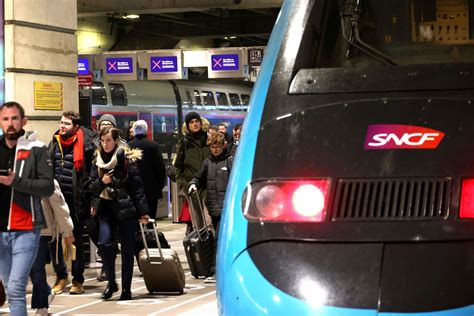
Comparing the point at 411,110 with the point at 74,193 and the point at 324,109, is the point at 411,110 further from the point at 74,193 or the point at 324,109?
the point at 74,193

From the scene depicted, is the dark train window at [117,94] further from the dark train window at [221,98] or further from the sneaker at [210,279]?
the sneaker at [210,279]

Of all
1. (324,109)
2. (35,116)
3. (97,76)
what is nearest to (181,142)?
(35,116)

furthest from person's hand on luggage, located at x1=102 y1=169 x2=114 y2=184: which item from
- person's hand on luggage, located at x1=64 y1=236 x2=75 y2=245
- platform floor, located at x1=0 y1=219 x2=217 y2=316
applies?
person's hand on luggage, located at x1=64 y1=236 x2=75 y2=245

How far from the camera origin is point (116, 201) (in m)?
9.89

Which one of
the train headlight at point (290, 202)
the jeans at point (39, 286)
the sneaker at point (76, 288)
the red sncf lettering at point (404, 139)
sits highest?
the red sncf lettering at point (404, 139)

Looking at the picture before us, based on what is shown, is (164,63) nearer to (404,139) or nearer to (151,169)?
(151,169)

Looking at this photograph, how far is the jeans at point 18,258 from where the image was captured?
Result: 6.95m

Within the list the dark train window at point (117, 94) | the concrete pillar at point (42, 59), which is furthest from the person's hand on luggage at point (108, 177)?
the dark train window at point (117, 94)

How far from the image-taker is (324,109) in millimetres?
3855

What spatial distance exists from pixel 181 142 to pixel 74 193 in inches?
89.5

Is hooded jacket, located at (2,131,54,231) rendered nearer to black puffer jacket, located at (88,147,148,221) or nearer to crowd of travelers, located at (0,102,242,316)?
crowd of travelers, located at (0,102,242,316)

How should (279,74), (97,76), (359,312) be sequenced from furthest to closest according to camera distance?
(97,76) < (279,74) < (359,312)

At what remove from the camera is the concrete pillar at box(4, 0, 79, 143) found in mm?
11914

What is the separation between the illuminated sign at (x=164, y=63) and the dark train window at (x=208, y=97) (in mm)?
1160
